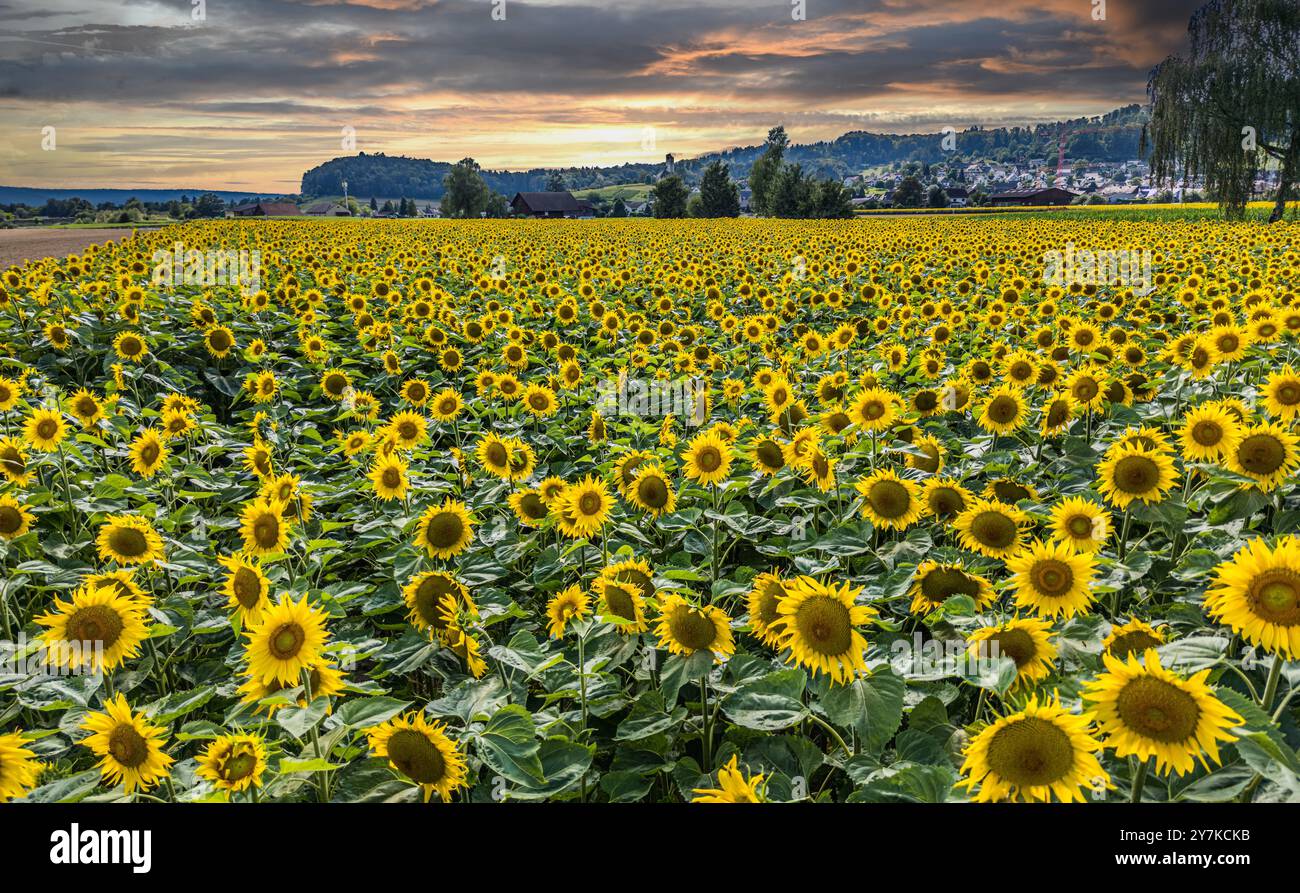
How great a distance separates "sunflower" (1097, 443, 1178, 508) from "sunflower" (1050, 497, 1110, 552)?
0.90ft

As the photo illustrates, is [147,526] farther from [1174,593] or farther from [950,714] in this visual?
[1174,593]

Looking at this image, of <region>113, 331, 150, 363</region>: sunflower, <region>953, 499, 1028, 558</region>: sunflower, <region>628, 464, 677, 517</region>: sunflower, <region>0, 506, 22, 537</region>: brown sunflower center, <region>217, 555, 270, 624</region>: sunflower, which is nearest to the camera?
<region>217, 555, 270, 624</region>: sunflower

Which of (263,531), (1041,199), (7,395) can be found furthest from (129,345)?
(1041,199)

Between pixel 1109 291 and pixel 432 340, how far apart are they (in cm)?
1070

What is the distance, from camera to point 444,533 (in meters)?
3.76

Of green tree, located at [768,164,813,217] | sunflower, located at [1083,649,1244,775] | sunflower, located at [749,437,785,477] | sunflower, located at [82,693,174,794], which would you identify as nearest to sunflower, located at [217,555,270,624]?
sunflower, located at [82,693,174,794]

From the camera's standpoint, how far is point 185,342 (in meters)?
9.29

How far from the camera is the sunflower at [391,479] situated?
4.63 metres

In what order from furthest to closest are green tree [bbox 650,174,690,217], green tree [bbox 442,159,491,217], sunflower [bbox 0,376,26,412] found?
1. green tree [bbox 442,159,491,217]
2. green tree [bbox 650,174,690,217]
3. sunflower [bbox 0,376,26,412]

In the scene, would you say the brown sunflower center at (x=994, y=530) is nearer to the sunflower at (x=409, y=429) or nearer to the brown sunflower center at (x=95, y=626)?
the brown sunflower center at (x=95, y=626)

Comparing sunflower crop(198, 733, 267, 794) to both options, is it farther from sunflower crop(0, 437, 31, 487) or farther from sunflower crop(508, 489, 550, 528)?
sunflower crop(0, 437, 31, 487)

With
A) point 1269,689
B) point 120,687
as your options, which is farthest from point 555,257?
point 1269,689

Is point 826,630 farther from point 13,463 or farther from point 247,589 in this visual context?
point 13,463

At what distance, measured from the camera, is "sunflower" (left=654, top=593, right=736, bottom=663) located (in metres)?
2.60
